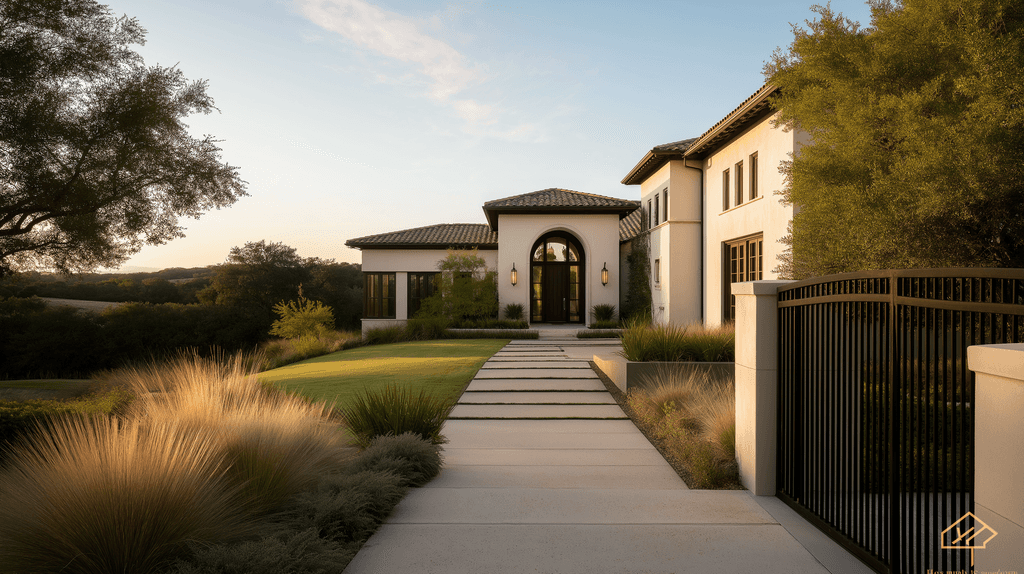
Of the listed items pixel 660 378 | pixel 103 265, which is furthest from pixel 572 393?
pixel 103 265

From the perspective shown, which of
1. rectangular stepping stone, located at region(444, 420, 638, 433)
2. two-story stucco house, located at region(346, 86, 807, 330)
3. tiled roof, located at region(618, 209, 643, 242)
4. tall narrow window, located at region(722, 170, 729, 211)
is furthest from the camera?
tiled roof, located at region(618, 209, 643, 242)

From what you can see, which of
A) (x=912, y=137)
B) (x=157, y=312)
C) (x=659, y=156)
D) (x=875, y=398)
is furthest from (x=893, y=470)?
(x=157, y=312)

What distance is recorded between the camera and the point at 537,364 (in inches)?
461

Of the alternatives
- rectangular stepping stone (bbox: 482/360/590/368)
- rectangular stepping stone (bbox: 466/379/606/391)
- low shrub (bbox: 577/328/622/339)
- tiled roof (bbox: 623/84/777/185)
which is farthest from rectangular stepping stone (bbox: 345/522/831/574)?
low shrub (bbox: 577/328/622/339)

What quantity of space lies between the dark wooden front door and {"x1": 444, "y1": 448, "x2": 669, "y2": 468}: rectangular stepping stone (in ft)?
60.8

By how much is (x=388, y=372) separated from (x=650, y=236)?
14056 mm

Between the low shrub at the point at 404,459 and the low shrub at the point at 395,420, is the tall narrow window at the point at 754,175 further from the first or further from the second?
the low shrub at the point at 404,459

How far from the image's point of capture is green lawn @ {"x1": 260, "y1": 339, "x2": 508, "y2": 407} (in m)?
9.00

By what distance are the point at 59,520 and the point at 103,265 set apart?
14266 millimetres

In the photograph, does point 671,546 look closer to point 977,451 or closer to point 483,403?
point 977,451

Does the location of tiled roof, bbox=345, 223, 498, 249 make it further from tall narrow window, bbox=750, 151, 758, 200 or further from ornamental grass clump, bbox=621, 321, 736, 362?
ornamental grass clump, bbox=621, 321, 736, 362

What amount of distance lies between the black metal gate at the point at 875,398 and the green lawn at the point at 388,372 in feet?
16.5

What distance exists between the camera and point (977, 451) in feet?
6.50

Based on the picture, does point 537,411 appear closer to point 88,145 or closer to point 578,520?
point 578,520
